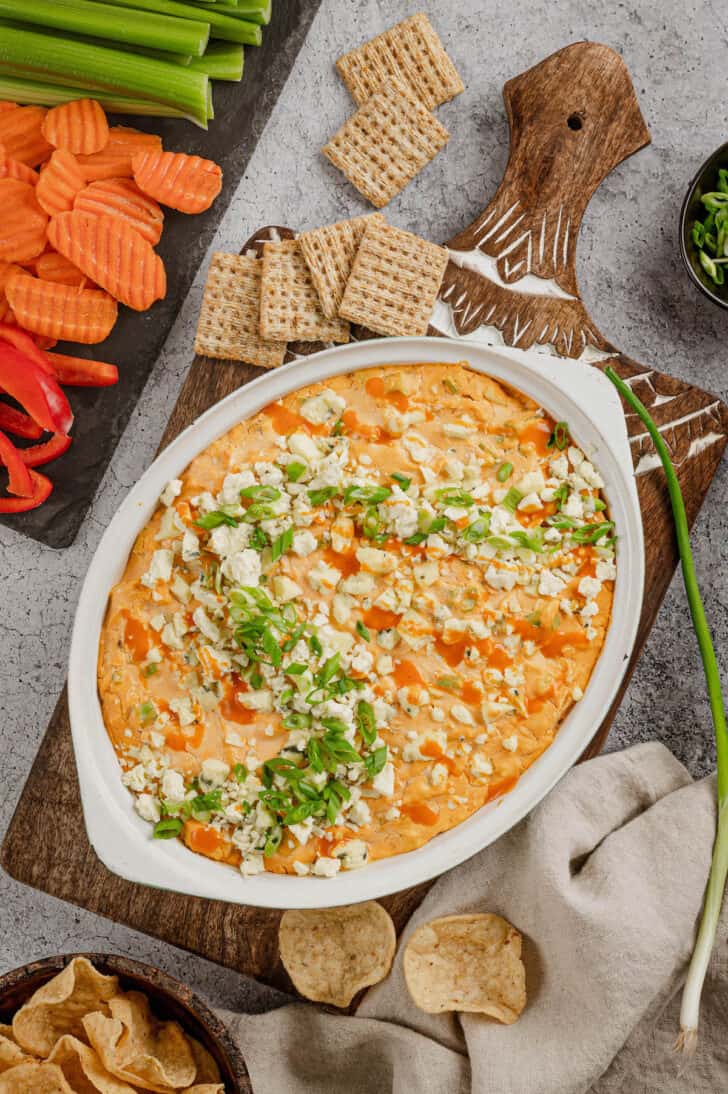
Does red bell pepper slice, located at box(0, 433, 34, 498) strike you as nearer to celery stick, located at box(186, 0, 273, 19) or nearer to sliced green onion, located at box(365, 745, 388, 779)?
sliced green onion, located at box(365, 745, 388, 779)

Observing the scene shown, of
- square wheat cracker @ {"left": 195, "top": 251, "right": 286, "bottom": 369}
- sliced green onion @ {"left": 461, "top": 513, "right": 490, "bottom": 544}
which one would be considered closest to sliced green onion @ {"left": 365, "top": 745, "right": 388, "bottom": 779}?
sliced green onion @ {"left": 461, "top": 513, "right": 490, "bottom": 544}

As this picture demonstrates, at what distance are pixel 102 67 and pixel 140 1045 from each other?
10.4 feet

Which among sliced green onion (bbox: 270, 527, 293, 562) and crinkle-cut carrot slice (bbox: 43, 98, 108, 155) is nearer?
sliced green onion (bbox: 270, 527, 293, 562)

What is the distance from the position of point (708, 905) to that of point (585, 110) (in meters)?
2.57

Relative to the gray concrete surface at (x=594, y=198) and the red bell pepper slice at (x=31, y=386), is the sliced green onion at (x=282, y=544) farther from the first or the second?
the red bell pepper slice at (x=31, y=386)

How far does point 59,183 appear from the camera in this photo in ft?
11.0

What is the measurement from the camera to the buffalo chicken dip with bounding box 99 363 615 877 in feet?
9.15

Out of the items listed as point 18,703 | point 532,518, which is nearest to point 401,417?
point 532,518

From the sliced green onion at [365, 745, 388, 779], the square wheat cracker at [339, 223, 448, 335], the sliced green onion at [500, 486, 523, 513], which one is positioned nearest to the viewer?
the sliced green onion at [365, 745, 388, 779]

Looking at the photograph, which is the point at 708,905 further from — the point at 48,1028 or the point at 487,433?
the point at 48,1028

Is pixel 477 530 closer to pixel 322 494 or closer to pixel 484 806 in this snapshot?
pixel 322 494

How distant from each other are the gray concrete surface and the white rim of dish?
57cm

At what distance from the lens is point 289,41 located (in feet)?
11.3

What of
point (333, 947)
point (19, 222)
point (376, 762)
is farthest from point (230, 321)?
point (333, 947)
